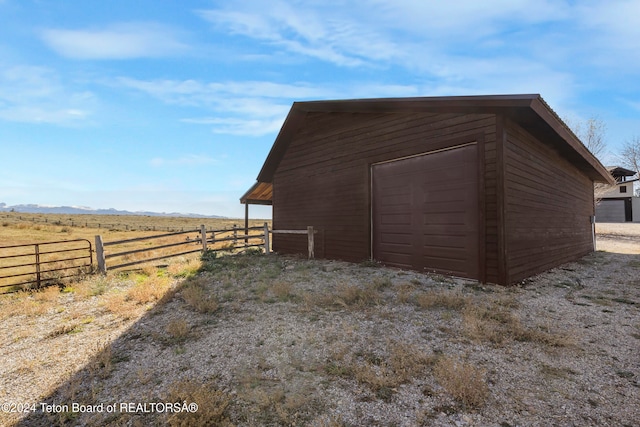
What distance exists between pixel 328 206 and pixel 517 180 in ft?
20.0

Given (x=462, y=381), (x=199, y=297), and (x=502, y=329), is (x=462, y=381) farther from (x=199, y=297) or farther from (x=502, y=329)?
(x=199, y=297)

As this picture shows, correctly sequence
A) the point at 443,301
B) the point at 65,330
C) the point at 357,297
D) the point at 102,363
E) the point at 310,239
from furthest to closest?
1. the point at 310,239
2. the point at 357,297
3. the point at 443,301
4. the point at 65,330
5. the point at 102,363

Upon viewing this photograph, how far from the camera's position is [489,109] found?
731cm

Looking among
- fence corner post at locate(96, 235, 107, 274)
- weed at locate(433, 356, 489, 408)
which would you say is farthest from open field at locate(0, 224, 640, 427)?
fence corner post at locate(96, 235, 107, 274)

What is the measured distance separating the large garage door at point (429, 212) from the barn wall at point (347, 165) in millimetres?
323

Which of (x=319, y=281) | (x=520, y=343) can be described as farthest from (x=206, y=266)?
(x=520, y=343)

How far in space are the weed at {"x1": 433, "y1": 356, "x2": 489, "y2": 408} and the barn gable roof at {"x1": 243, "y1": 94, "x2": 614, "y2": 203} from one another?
5.68 metres

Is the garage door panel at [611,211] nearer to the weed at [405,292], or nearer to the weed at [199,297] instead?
the weed at [405,292]

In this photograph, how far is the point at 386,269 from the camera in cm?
946

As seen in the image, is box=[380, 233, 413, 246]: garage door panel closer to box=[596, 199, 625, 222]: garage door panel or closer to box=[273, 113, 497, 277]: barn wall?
box=[273, 113, 497, 277]: barn wall

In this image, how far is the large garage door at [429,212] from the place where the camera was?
777cm

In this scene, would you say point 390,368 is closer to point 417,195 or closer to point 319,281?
point 319,281

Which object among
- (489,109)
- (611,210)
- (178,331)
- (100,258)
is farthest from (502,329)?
(611,210)

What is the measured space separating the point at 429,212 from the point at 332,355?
542cm
